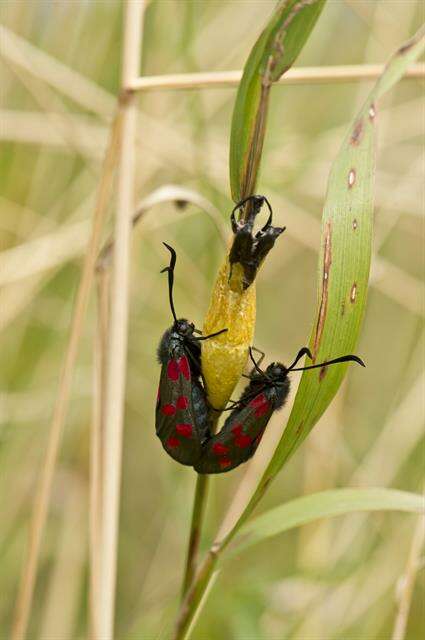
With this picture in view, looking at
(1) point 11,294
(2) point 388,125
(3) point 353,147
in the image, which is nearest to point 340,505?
(3) point 353,147

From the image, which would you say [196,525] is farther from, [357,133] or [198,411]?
[357,133]

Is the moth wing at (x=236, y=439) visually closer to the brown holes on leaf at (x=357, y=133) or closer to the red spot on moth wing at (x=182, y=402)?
the red spot on moth wing at (x=182, y=402)

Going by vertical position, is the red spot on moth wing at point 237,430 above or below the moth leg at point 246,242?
below

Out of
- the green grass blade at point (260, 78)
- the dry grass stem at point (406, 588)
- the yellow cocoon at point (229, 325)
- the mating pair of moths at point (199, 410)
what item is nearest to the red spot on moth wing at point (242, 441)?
the mating pair of moths at point (199, 410)

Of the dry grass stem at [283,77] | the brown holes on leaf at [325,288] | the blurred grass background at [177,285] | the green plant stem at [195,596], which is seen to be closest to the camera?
the brown holes on leaf at [325,288]

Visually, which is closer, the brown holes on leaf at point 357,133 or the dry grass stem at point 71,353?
the brown holes on leaf at point 357,133

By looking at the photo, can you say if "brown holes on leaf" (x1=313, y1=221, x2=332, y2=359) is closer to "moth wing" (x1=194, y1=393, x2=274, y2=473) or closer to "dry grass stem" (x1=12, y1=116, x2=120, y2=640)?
"moth wing" (x1=194, y1=393, x2=274, y2=473)

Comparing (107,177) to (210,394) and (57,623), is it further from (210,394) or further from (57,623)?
(57,623)
